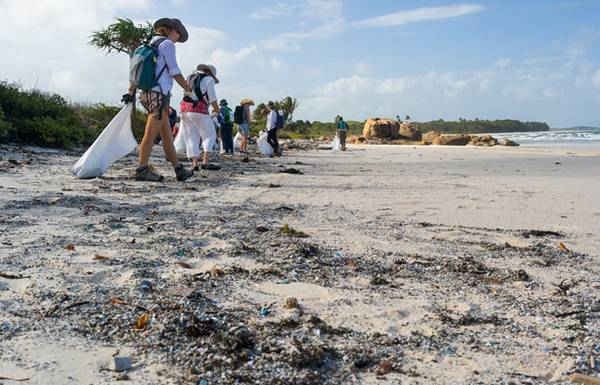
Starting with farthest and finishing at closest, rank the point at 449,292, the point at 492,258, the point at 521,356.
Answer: the point at 492,258, the point at 449,292, the point at 521,356

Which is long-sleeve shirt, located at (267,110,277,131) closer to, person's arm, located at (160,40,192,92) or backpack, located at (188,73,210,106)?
backpack, located at (188,73,210,106)

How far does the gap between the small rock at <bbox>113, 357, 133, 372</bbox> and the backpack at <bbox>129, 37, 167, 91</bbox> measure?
4.91 metres

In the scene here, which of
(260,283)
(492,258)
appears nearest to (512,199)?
(492,258)

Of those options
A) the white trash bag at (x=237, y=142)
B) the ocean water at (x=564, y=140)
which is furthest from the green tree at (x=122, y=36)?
the ocean water at (x=564, y=140)

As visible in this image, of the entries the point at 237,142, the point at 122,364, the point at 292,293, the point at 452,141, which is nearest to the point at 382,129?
the point at 452,141

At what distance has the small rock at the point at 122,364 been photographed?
176 cm

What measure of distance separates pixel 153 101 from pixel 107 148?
36.1 inches

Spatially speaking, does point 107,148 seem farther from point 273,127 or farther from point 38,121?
point 273,127

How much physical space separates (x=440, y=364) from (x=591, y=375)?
0.45 m

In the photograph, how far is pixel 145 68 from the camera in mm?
6230

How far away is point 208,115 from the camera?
810 cm

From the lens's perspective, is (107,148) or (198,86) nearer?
(107,148)

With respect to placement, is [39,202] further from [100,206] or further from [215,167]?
[215,167]

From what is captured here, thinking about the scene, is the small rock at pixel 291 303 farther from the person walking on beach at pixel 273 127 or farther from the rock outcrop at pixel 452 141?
the rock outcrop at pixel 452 141
